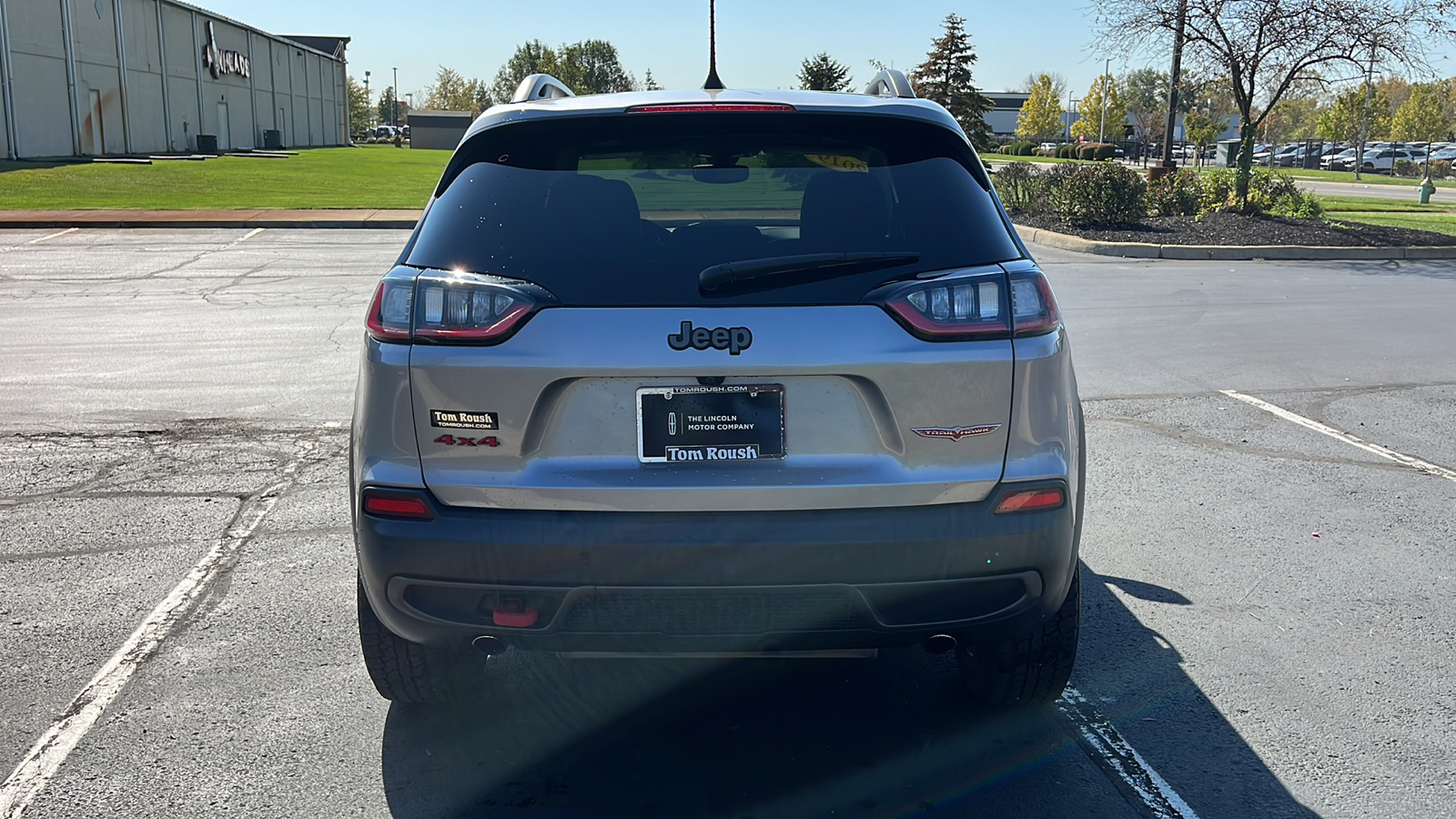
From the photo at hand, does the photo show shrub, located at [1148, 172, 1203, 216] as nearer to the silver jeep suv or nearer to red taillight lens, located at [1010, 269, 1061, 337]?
red taillight lens, located at [1010, 269, 1061, 337]

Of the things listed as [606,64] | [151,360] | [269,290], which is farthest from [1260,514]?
[606,64]

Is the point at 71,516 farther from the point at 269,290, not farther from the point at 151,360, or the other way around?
the point at 269,290

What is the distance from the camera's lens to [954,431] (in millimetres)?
2797

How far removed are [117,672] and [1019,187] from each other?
69.1 feet

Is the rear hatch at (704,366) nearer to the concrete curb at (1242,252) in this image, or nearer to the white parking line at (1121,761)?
the white parking line at (1121,761)

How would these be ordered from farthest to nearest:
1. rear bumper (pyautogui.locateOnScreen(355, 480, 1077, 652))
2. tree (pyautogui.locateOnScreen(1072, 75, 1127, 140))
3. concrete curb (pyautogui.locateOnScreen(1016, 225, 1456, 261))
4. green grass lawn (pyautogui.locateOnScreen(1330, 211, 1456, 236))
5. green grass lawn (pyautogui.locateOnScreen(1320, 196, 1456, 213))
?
tree (pyautogui.locateOnScreen(1072, 75, 1127, 140))
green grass lawn (pyautogui.locateOnScreen(1320, 196, 1456, 213))
green grass lawn (pyautogui.locateOnScreen(1330, 211, 1456, 236))
concrete curb (pyautogui.locateOnScreen(1016, 225, 1456, 261))
rear bumper (pyautogui.locateOnScreen(355, 480, 1077, 652))

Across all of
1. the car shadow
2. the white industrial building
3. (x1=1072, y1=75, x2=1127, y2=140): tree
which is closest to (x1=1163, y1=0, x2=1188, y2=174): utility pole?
the car shadow

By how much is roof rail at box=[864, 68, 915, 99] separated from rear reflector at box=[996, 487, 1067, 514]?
1.37 m

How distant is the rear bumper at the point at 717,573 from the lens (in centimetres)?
272

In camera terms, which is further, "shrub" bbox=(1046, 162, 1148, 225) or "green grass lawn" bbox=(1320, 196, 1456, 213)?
"green grass lawn" bbox=(1320, 196, 1456, 213)

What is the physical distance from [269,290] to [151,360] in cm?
431

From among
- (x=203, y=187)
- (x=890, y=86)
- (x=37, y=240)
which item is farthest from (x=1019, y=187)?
(x=890, y=86)

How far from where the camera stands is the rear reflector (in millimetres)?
2820

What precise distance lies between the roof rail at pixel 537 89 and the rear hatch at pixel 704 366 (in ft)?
3.43
